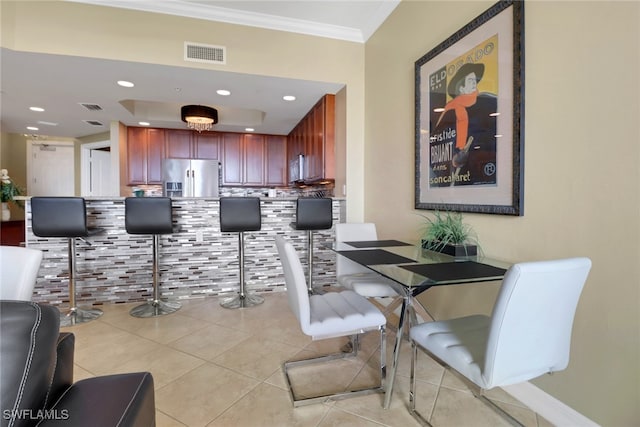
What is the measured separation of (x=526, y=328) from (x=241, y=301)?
263 centimetres

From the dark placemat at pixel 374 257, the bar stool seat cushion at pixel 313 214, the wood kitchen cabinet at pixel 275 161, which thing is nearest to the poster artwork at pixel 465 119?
the dark placemat at pixel 374 257

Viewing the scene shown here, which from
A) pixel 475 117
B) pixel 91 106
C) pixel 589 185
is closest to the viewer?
pixel 589 185

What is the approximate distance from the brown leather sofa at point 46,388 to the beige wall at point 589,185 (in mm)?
1805

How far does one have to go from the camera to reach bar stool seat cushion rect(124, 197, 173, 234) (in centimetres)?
279

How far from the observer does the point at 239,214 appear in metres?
3.04

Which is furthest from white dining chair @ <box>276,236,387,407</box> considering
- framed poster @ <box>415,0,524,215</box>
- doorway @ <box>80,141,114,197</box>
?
doorway @ <box>80,141,114,197</box>

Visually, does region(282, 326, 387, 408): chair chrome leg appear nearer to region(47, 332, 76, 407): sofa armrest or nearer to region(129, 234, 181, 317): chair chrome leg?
region(47, 332, 76, 407): sofa armrest

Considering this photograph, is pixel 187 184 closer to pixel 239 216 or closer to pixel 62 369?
pixel 239 216

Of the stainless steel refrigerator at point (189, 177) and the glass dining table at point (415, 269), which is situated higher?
the stainless steel refrigerator at point (189, 177)

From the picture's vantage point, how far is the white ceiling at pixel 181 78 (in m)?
2.93

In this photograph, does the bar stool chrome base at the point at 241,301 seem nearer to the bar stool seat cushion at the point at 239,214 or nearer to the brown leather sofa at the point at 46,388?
the bar stool seat cushion at the point at 239,214

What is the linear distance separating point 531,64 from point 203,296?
3469 mm

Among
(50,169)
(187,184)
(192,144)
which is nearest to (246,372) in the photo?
(187,184)

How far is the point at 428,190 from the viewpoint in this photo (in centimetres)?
243
